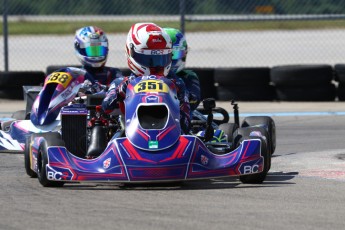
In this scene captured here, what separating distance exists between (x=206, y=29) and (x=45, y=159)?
1960cm

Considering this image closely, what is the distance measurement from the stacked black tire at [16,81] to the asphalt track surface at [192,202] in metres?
5.76

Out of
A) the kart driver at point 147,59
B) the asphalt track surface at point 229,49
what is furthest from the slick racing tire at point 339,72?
the kart driver at point 147,59

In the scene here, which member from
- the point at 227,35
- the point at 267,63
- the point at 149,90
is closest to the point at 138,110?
the point at 149,90

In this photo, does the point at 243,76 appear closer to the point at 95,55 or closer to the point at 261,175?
the point at 95,55

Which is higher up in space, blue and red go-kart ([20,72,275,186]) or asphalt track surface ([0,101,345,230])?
blue and red go-kart ([20,72,275,186])

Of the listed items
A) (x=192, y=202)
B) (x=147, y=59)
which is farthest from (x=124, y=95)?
(x=192, y=202)

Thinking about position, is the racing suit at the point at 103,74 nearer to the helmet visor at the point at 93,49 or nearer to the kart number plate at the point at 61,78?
the helmet visor at the point at 93,49

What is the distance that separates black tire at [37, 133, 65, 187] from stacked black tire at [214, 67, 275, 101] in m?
7.39

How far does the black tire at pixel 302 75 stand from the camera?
14.9 metres

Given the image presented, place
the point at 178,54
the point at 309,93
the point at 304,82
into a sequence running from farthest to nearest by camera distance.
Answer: the point at 309,93, the point at 304,82, the point at 178,54

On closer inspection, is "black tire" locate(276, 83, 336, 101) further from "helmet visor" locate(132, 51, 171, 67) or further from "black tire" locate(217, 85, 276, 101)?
"helmet visor" locate(132, 51, 171, 67)

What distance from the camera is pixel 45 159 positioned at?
7.79 metres

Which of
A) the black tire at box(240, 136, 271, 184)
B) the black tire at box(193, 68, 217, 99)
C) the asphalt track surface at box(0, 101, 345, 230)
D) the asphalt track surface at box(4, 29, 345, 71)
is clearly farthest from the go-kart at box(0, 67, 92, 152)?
the asphalt track surface at box(4, 29, 345, 71)

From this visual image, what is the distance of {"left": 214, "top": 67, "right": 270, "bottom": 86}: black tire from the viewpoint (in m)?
15.2
